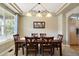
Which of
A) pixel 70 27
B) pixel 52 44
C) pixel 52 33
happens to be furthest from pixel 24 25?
pixel 52 44

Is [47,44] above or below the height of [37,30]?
below

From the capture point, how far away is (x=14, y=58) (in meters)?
1.55

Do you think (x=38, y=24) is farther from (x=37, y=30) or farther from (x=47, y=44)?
(x=47, y=44)

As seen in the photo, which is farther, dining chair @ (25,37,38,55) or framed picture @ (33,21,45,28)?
framed picture @ (33,21,45,28)

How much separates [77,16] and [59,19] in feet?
4.10

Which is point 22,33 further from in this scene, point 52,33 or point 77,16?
point 77,16

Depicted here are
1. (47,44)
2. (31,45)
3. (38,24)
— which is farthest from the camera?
(38,24)

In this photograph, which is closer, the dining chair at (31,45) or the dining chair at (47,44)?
the dining chair at (31,45)

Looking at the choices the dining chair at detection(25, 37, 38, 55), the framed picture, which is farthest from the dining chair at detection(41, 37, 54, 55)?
the framed picture

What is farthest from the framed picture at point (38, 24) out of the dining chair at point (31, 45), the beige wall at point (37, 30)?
the dining chair at point (31, 45)

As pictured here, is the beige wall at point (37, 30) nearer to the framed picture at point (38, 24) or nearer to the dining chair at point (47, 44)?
the framed picture at point (38, 24)

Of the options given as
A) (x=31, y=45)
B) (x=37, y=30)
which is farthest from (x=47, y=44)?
(x=37, y=30)

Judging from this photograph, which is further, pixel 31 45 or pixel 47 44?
pixel 47 44

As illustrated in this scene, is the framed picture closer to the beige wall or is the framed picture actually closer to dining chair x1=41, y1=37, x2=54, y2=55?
the beige wall
